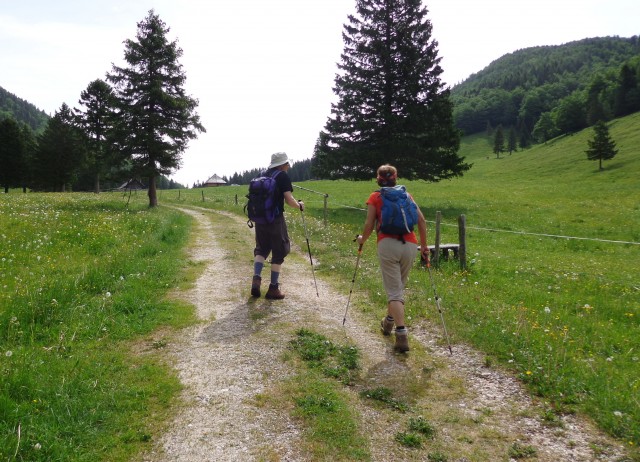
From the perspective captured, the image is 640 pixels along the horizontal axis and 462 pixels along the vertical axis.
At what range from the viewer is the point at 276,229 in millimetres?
8094

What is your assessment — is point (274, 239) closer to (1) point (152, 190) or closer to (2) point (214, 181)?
(1) point (152, 190)

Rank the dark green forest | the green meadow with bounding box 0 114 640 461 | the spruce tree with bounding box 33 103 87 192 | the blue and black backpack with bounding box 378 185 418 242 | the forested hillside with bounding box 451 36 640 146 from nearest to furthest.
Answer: the green meadow with bounding box 0 114 640 461
the blue and black backpack with bounding box 378 185 418 242
the spruce tree with bounding box 33 103 87 192
the dark green forest
the forested hillside with bounding box 451 36 640 146

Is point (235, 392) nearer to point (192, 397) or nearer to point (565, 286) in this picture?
point (192, 397)

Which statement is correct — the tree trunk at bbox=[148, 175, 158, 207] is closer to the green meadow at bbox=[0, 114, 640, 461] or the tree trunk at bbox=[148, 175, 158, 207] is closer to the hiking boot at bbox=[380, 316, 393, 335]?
the green meadow at bbox=[0, 114, 640, 461]

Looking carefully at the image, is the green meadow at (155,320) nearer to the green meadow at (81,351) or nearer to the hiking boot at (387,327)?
the green meadow at (81,351)

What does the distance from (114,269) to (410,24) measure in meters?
27.6

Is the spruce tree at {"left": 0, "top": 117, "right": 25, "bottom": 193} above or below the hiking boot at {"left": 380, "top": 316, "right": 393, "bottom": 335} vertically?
above

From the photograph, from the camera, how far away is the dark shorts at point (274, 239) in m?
8.10

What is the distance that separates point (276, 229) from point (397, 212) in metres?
3.05

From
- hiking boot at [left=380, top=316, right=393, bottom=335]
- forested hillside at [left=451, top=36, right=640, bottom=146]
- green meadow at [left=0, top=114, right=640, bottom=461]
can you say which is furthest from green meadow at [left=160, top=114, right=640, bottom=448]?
forested hillside at [left=451, top=36, right=640, bottom=146]

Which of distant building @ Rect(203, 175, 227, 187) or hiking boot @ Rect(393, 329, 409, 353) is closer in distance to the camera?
hiking boot @ Rect(393, 329, 409, 353)

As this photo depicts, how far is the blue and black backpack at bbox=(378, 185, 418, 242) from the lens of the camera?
19.1ft

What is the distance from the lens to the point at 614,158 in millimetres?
71000

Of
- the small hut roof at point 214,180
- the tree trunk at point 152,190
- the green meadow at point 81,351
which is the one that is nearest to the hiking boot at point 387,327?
the green meadow at point 81,351
